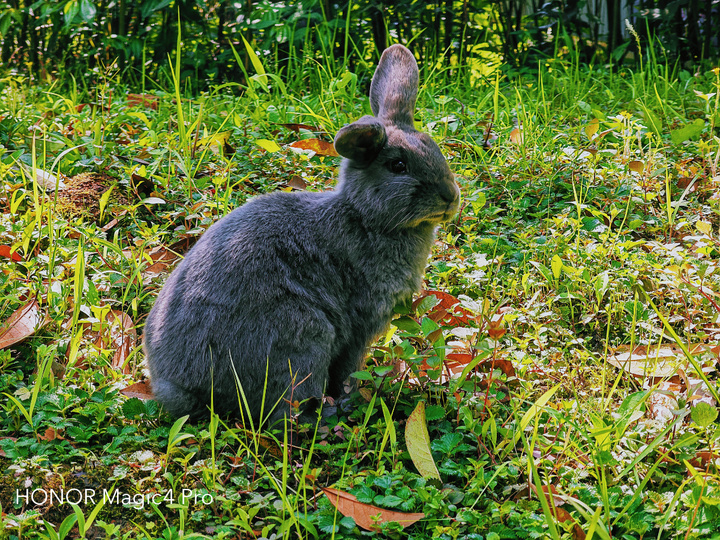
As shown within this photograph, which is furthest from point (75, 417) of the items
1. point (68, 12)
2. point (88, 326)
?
point (68, 12)

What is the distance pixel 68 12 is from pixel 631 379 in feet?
18.5

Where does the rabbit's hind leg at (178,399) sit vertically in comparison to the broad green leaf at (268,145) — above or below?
below

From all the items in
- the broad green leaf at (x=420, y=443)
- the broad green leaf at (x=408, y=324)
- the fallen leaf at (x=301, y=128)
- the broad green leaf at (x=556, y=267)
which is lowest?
the broad green leaf at (x=420, y=443)

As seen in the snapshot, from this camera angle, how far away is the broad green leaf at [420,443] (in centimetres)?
247

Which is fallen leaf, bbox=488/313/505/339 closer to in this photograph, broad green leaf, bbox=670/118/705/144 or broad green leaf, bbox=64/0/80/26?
broad green leaf, bbox=670/118/705/144

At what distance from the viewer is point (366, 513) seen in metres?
2.28

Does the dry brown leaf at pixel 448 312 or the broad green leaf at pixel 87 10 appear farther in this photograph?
the broad green leaf at pixel 87 10

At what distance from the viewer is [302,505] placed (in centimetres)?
239

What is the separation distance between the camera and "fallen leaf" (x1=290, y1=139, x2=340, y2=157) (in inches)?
183

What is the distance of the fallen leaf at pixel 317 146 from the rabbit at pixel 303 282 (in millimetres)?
1403

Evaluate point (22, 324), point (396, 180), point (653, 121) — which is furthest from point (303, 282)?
point (653, 121)

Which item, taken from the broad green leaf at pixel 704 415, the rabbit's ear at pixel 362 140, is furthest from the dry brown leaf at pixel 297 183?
the broad green leaf at pixel 704 415

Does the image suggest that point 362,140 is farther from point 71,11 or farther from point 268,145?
point 71,11

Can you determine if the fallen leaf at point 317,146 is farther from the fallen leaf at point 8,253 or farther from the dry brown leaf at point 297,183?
the fallen leaf at point 8,253
